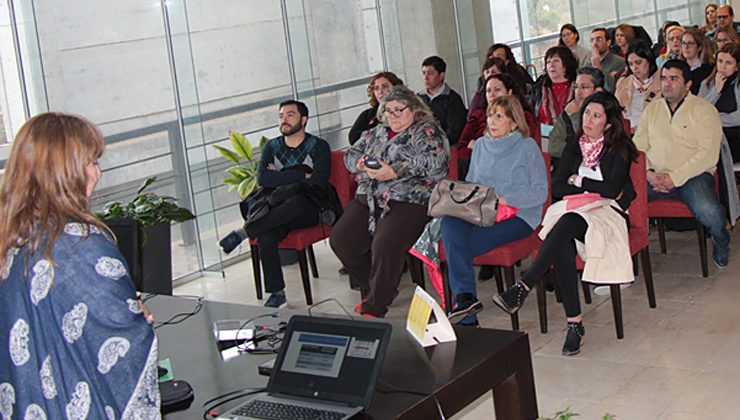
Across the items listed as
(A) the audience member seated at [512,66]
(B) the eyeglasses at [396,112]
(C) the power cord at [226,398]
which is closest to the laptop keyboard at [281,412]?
(C) the power cord at [226,398]

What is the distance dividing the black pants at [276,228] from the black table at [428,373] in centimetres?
270

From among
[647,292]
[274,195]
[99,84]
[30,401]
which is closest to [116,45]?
[99,84]

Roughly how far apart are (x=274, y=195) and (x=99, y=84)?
158 cm

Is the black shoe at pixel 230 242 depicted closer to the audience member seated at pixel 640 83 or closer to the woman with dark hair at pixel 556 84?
the woman with dark hair at pixel 556 84

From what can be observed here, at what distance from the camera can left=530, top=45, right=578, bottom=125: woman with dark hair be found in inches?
274

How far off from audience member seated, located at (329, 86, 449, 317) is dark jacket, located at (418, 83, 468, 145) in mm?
1469

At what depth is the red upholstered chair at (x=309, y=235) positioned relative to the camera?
622 centimetres

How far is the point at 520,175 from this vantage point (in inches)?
210

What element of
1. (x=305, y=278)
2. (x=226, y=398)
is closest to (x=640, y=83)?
(x=305, y=278)

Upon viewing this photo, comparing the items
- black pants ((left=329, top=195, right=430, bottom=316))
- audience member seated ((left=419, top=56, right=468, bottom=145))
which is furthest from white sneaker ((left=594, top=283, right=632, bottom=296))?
audience member seated ((left=419, top=56, right=468, bottom=145))

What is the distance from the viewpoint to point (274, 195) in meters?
6.21

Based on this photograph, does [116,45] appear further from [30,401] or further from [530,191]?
[30,401]

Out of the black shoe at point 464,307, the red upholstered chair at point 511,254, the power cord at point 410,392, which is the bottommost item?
the black shoe at point 464,307

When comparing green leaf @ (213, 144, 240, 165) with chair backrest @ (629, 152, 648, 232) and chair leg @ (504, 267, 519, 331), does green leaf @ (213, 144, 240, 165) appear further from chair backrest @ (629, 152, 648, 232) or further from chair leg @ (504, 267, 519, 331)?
chair backrest @ (629, 152, 648, 232)
